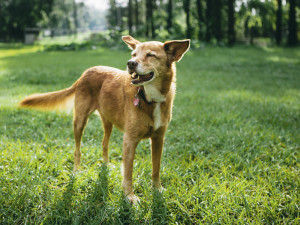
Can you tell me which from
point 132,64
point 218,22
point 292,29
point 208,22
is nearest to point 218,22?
point 218,22

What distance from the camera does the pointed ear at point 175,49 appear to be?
8.98ft

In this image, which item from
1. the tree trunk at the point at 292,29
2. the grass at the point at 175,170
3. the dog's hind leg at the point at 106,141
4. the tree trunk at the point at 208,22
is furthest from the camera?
the tree trunk at the point at 208,22

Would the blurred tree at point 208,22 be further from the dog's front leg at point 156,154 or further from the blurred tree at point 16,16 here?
the blurred tree at point 16,16

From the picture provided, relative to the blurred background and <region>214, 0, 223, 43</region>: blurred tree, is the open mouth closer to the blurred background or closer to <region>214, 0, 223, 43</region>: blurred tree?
the blurred background

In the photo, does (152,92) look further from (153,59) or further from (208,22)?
(208,22)

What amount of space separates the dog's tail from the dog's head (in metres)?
1.37

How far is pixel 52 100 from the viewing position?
12.3ft

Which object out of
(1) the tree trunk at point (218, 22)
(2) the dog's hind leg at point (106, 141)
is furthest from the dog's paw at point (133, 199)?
(1) the tree trunk at point (218, 22)

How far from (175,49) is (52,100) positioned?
2046 mm

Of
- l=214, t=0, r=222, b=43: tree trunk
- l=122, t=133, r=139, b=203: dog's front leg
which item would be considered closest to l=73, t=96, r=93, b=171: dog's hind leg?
l=122, t=133, r=139, b=203: dog's front leg

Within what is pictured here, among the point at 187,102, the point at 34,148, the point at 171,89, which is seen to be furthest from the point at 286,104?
the point at 34,148

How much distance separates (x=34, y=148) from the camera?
3.68 m

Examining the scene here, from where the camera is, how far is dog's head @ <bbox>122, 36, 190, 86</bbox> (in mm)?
2596

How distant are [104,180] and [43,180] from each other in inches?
28.5
